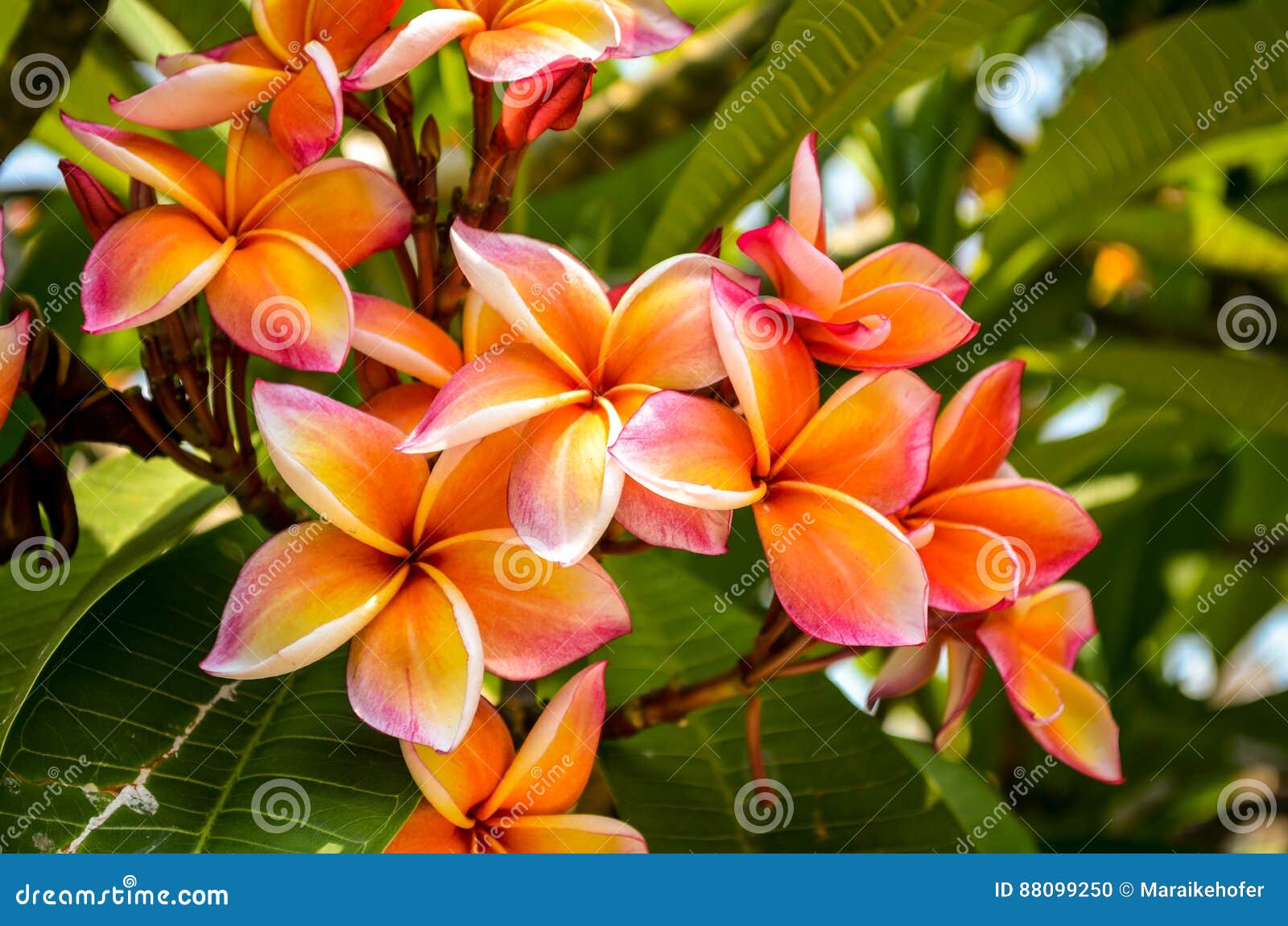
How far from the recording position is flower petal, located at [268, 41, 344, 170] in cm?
59

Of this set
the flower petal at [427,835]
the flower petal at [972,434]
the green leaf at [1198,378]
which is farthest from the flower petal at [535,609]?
the green leaf at [1198,378]

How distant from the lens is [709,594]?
941mm

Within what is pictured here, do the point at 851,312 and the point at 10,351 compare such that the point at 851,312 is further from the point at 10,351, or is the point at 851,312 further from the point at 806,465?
the point at 10,351

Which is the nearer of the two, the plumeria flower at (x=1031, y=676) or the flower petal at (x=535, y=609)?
the flower petal at (x=535, y=609)

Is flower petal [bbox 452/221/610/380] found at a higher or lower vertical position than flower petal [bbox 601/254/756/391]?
lower

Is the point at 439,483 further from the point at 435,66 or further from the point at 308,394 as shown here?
the point at 435,66

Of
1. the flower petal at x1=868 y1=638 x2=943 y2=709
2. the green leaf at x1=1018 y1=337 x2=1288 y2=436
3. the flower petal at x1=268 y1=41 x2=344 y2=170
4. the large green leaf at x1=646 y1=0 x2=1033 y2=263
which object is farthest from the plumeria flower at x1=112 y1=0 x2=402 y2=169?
the green leaf at x1=1018 y1=337 x2=1288 y2=436

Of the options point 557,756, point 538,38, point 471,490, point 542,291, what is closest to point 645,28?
point 538,38

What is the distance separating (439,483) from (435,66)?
2.17 feet

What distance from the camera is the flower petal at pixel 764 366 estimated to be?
0.56 meters

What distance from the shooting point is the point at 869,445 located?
584 millimetres

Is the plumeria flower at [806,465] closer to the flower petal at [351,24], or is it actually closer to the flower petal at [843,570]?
the flower petal at [843,570]

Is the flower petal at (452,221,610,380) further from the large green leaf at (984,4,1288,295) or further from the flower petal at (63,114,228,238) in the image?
the large green leaf at (984,4,1288,295)

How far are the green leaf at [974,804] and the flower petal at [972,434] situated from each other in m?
0.39
